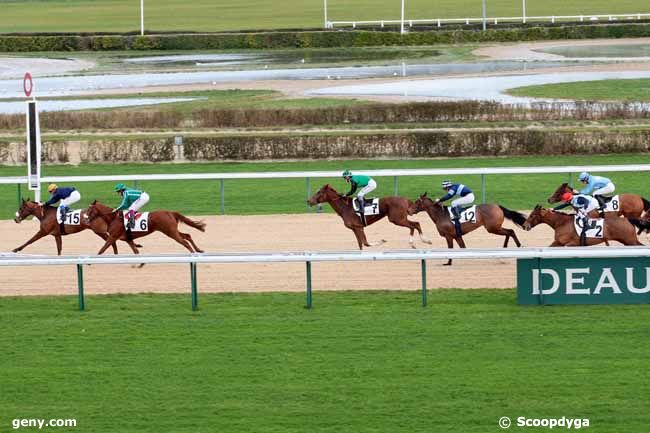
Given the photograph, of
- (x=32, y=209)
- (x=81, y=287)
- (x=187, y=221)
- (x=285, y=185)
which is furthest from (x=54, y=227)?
(x=285, y=185)

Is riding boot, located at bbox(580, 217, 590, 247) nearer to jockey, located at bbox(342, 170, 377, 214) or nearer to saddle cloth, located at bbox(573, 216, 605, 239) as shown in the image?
saddle cloth, located at bbox(573, 216, 605, 239)

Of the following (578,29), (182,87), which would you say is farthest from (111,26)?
(182,87)

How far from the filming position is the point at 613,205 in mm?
16219

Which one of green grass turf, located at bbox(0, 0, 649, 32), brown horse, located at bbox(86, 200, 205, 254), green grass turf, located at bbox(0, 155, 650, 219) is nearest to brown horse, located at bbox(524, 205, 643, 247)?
brown horse, located at bbox(86, 200, 205, 254)

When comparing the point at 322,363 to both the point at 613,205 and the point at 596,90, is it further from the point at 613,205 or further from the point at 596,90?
the point at 596,90

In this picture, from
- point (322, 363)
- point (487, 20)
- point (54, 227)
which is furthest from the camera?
point (487, 20)

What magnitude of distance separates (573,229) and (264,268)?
3.64m

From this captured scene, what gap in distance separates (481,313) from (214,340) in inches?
104

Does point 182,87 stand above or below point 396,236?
above

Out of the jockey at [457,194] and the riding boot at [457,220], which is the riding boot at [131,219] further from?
the riding boot at [457,220]

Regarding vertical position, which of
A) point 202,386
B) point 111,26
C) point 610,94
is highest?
point 111,26

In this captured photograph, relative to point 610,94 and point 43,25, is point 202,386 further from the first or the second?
point 43,25

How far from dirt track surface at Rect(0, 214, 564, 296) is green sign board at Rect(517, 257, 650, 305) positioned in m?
1.39

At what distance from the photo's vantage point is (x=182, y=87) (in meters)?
37.7
